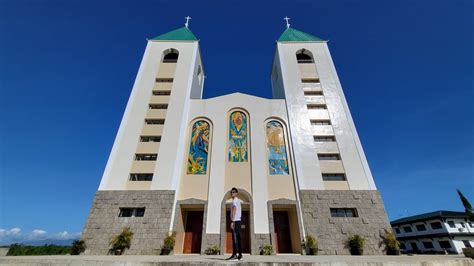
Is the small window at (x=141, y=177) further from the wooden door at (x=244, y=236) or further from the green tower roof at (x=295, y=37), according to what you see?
the green tower roof at (x=295, y=37)

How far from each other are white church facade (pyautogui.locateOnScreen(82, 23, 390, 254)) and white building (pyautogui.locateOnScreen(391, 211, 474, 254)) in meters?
26.8

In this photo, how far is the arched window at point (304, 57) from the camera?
22.3 m

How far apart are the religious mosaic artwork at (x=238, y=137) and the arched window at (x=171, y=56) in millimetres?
9668

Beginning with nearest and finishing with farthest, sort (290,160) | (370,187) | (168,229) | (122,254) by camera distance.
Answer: (122,254) → (168,229) → (370,187) → (290,160)

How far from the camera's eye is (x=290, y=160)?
16062 millimetres

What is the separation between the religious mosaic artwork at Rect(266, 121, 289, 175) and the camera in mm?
15758

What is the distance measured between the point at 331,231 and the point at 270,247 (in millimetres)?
4074

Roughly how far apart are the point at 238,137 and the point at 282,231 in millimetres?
7734

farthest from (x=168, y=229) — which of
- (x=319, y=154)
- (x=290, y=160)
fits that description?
(x=319, y=154)

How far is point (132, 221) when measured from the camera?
13.3 m

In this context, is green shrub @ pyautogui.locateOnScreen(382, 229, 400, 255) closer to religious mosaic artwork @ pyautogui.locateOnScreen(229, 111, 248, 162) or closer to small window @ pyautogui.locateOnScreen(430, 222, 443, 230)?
religious mosaic artwork @ pyautogui.locateOnScreen(229, 111, 248, 162)

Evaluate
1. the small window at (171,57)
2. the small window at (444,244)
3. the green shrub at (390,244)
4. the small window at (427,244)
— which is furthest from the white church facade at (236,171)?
the small window at (427,244)

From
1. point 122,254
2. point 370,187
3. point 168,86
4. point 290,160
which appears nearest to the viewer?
point 122,254

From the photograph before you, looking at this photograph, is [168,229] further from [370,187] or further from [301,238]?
[370,187]
